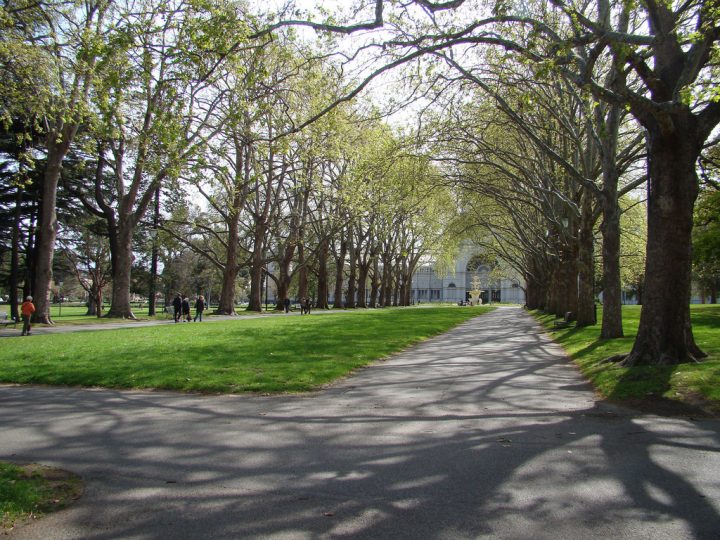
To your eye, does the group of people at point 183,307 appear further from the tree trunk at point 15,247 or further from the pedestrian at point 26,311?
the pedestrian at point 26,311

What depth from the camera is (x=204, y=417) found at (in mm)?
7105

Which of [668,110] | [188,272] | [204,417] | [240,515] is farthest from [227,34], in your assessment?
[188,272]

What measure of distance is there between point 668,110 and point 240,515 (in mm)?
8977

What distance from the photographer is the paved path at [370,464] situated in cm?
376

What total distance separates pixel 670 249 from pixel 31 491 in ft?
33.3

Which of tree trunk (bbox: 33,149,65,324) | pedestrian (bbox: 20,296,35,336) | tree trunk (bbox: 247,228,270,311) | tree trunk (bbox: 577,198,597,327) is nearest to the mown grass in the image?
pedestrian (bbox: 20,296,35,336)

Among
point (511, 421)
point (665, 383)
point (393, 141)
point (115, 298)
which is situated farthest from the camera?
point (115, 298)

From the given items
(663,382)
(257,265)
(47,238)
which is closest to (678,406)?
(663,382)

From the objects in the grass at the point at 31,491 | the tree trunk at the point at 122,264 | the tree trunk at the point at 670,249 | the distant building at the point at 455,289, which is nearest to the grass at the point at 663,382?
the tree trunk at the point at 670,249

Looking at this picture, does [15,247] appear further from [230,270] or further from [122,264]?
[230,270]

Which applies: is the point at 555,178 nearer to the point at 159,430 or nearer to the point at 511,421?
the point at 511,421

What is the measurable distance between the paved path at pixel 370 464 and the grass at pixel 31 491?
15 centimetres

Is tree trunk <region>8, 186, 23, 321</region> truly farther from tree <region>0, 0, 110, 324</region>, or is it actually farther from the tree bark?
the tree bark

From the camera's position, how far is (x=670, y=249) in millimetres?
9586
